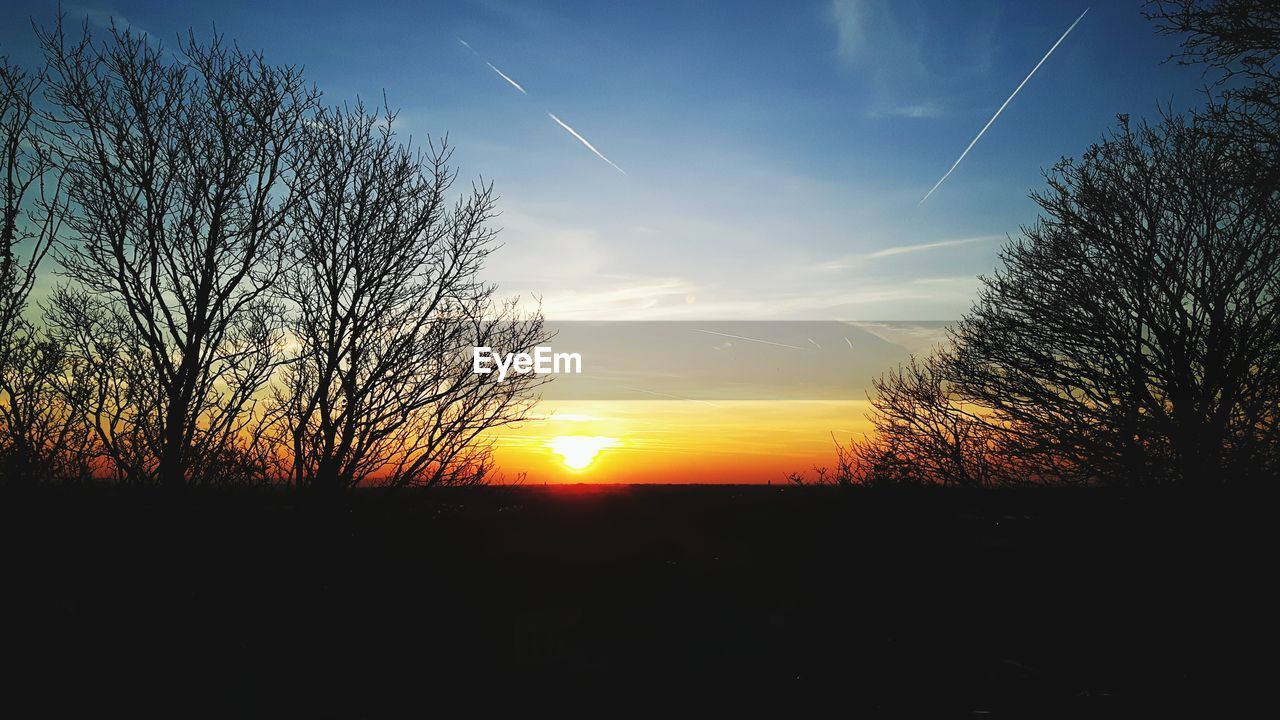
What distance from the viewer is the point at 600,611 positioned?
21.6 feet

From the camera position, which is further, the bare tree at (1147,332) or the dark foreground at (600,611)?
the bare tree at (1147,332)

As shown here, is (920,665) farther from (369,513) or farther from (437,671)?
(369,513)

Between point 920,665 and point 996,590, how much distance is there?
8.21ft

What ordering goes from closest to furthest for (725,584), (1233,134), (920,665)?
(920,665) → (1233,134) → (725,584)

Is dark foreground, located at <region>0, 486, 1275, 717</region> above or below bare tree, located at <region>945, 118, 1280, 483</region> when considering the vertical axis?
below

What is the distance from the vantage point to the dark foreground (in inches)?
186

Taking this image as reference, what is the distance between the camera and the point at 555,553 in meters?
8.78

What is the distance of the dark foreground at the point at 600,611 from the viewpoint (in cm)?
471

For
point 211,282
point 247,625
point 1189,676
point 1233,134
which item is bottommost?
point 1189,676

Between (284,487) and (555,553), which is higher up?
(284,487)

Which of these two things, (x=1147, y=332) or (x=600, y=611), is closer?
(x=600, y=611)

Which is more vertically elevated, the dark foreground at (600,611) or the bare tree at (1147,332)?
the bare tree at (1147,332)

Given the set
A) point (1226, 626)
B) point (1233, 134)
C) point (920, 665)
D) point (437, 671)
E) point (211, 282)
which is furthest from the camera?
point (211, 282)

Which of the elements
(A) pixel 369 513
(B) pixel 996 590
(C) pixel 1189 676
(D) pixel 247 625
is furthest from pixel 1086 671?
(A) pixel 369 513
